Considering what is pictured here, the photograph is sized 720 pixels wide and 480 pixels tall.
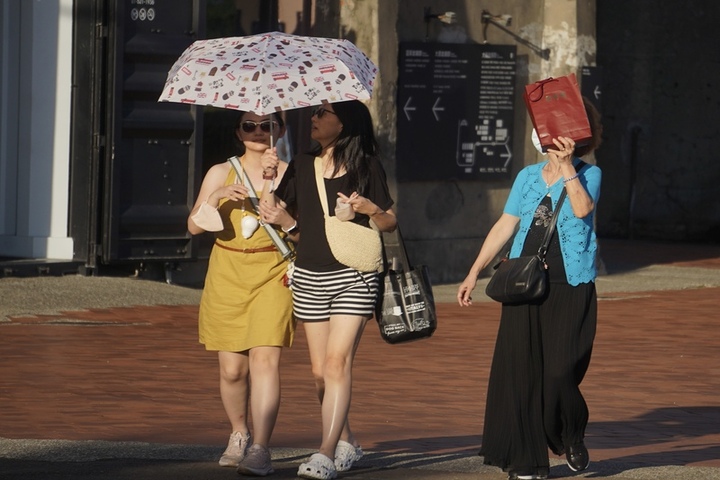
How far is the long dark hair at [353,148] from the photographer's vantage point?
655 centimetres

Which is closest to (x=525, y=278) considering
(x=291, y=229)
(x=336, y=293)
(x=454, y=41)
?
(x=336, y=293)

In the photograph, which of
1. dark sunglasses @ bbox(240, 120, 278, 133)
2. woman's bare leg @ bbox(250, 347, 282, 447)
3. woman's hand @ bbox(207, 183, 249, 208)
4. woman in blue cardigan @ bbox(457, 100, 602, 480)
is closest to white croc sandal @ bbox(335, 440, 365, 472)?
woman's bare leg @ bbox(250, 347, 282, 447)

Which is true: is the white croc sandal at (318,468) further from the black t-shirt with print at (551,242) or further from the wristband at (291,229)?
the black t-shirt with print at (551,242)

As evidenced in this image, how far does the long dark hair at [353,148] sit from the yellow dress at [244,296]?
416mm

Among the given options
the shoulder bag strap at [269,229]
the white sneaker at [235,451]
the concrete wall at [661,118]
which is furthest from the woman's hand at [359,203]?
the concrete wall at [661,118]

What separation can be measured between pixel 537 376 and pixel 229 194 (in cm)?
151

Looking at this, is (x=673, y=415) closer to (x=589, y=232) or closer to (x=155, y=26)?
(x=589, y=232)

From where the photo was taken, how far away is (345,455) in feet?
21.8

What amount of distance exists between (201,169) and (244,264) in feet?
22.6

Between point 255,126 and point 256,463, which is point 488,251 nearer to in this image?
point 255,126

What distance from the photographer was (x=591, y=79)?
16.3 meters

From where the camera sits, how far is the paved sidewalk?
6918mm

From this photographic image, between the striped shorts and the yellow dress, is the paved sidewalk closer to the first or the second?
the yellow dress

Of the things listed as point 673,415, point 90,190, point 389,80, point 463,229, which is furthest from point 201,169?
point 673,415
